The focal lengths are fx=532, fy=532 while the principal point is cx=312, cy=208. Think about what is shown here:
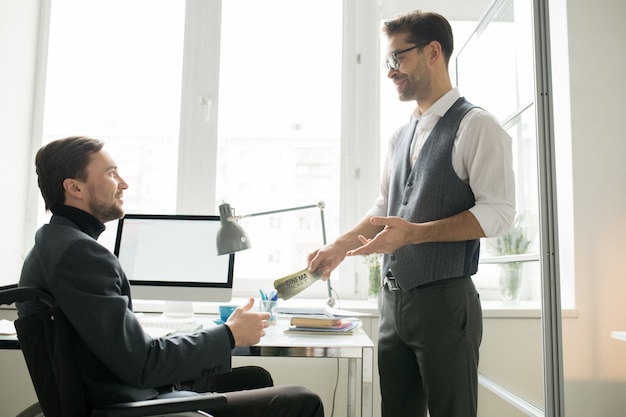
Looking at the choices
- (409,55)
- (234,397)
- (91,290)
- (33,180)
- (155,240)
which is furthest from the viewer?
(33,180)

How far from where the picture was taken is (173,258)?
88.8 inches

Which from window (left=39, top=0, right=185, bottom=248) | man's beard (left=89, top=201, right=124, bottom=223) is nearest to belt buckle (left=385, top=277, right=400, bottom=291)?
man's beard (left=89, top=201, right=124, bottom=223)

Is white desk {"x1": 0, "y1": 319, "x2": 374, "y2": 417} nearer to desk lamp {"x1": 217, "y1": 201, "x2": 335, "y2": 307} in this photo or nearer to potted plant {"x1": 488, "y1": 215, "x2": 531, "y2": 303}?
desk lamp {"x1": 217, "y1": 201, "x2": 335, "y2": 307}

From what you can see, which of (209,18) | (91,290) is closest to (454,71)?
(209,18)

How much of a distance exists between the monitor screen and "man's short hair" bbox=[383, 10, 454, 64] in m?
1.08

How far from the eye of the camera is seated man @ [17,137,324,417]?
1203 millimetres

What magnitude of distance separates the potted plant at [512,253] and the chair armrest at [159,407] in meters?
1.15

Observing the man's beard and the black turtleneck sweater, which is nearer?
the black turtleneck sweater

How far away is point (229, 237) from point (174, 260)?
0.34 metres

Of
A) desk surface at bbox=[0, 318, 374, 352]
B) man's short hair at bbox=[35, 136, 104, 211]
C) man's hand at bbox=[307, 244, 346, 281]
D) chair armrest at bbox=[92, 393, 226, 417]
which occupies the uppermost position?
man's short hair at bbox=[35, 136, 104, 211]

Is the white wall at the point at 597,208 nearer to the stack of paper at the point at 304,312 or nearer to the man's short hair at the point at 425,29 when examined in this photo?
the man's short hair at the point at 425,29

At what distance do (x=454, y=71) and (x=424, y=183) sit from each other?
1.17m

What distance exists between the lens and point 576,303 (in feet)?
5.49

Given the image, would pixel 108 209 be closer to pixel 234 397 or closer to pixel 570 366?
pixel 234 397
